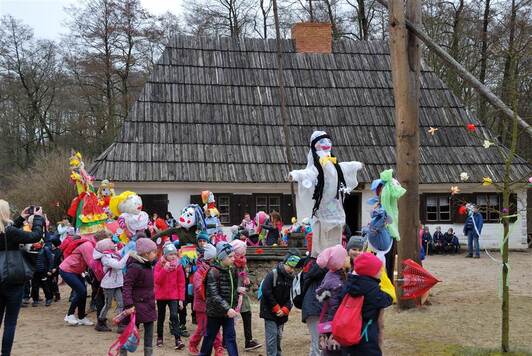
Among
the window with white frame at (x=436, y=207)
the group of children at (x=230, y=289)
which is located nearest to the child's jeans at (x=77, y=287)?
the group of children at (x=230, y=289)

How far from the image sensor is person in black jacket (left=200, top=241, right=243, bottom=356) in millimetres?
7180

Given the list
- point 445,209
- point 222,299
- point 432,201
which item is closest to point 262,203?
point 432,201

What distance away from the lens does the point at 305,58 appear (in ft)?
80.0

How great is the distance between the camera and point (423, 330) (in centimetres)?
943

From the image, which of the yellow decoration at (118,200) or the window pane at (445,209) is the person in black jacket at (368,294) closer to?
the yellow decoration at (118,200)

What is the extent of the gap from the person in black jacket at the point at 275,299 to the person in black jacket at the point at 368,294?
1.92 metres

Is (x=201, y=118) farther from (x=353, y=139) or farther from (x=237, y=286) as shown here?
(x=237, y=286)

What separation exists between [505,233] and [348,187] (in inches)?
80.2

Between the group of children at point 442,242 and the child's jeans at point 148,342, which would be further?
the group of children at point 442,242

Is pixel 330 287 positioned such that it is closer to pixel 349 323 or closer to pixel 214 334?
pixel 349 323

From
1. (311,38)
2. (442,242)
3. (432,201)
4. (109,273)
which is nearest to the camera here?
(109,273)

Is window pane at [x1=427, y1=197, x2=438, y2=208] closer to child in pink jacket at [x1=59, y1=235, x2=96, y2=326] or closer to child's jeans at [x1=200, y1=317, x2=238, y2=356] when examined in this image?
child in pink jacket at [x1=59, y1=235, x2=96, y2=326]

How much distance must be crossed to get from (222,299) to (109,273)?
3.26 meters

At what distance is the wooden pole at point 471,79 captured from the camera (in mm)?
7930
